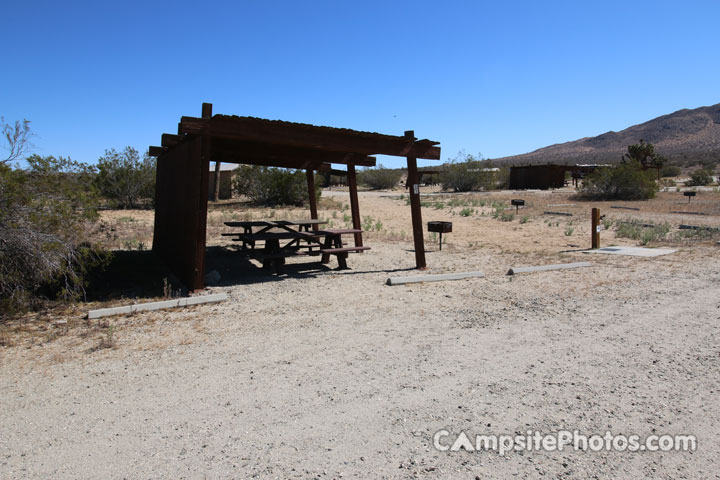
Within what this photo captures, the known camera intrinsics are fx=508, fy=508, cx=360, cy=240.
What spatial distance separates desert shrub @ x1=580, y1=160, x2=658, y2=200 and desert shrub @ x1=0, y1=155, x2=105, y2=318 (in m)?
25.6

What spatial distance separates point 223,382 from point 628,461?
2.88m

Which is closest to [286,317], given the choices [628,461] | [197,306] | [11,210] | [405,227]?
[197,306]

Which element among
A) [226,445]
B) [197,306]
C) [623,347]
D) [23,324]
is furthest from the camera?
[197,306]

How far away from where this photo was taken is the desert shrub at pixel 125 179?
72.6 feet

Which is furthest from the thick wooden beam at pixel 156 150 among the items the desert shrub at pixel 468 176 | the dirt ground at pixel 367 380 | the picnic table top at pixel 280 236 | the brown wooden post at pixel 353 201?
the desert shrub at pixel 468 176

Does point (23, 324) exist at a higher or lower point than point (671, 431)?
higher

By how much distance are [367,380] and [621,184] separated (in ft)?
84.6

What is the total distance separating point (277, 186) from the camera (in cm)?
2423

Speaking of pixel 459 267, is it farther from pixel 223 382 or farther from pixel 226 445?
pixel 226 445

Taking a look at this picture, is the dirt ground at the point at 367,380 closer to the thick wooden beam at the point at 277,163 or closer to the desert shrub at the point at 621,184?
the thick wooden beam at the point at 277,163

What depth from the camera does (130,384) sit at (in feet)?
13.2

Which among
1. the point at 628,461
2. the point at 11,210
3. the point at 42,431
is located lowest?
the point at 628,461

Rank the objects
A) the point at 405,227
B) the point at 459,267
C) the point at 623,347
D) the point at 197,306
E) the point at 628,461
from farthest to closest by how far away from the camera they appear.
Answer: the point at 405,227, the point at 459,267, the point at 197,306, the point at 623,347, the point at 628,461

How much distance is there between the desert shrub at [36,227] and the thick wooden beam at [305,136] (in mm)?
1631
